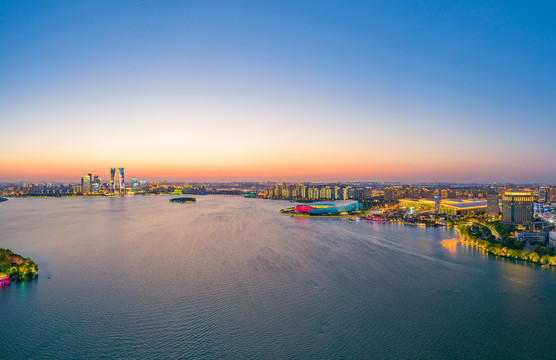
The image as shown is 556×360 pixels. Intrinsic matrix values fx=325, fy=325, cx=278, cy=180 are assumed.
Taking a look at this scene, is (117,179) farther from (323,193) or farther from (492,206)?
(492,206)

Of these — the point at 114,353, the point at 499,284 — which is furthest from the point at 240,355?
the point at 499,284

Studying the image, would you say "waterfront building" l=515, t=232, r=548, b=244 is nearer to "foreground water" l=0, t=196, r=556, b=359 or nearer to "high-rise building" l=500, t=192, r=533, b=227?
"foreground water" l=0, t=196, r=556, b=359

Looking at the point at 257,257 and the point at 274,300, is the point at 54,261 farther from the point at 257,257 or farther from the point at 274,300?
the point at 274,300

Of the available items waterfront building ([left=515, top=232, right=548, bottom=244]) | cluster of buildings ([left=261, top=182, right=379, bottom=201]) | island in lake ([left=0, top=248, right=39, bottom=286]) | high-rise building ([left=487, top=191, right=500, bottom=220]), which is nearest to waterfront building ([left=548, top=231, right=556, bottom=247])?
waterfront building ([left=515, top=232, right=548, bottom=244])

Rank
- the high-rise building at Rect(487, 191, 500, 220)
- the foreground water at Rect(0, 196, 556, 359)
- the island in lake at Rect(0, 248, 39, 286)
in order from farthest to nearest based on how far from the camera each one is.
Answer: the high-rise building at Rect(487, 191, 500, 220) < the island in lake at Rect(0, 248, 39, 286) < the foreground water at Rect(0, 196, 556, 359)

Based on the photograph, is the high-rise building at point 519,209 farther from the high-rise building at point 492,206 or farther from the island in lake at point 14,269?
the island in lake at point 14,269

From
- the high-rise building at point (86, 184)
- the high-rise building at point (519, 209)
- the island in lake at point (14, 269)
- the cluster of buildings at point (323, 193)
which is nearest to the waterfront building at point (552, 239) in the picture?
the high-rise building at point (519, 209)
